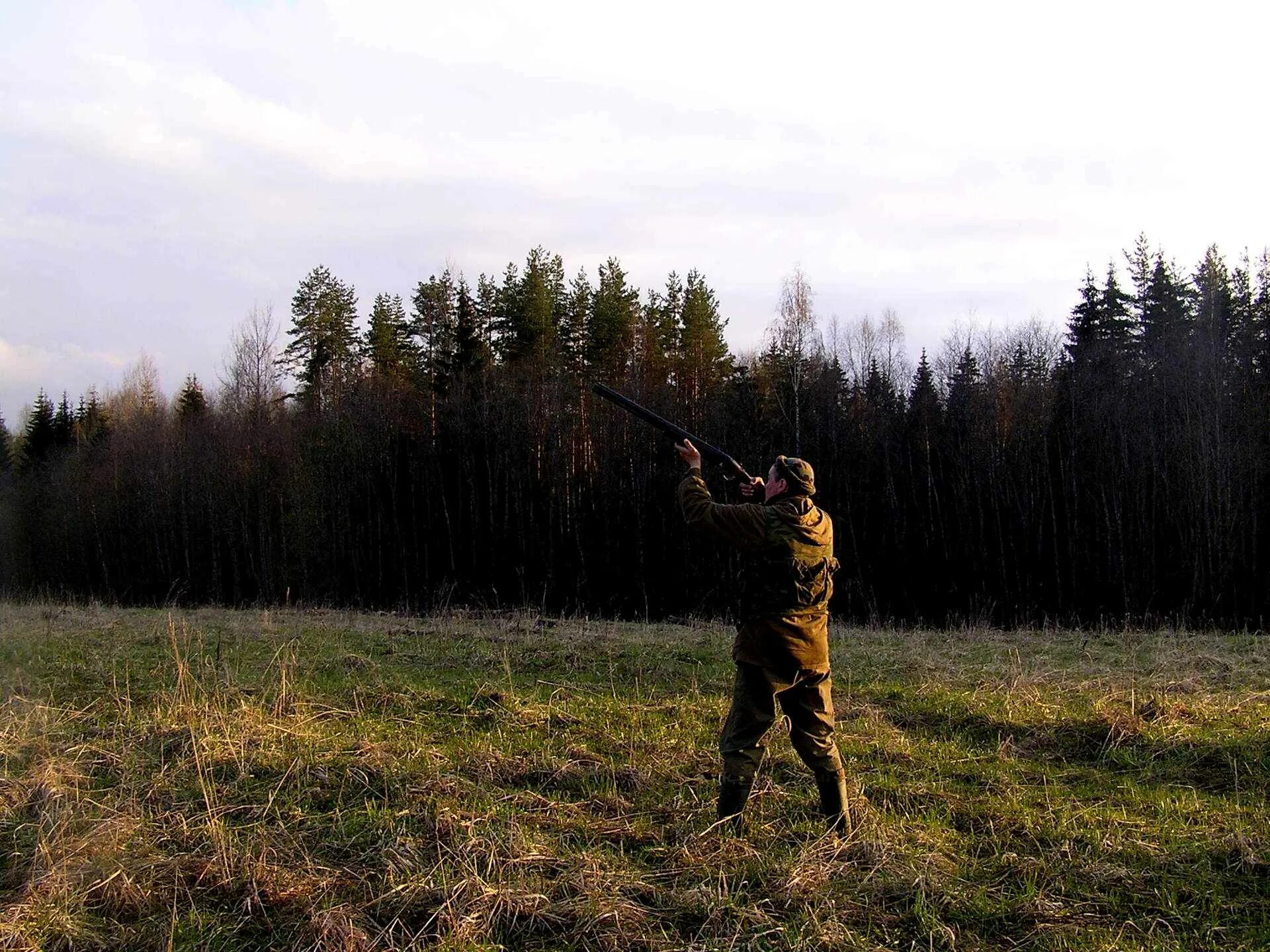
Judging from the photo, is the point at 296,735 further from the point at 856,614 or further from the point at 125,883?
the point at 856,614

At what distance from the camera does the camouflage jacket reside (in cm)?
483

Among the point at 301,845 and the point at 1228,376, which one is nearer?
the point at 301,845

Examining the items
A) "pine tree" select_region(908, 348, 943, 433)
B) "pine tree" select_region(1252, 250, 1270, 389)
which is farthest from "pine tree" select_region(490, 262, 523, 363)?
"pine tree" select_region(1252, 250, 1270, 389)

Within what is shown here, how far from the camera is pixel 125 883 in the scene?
4.18 m

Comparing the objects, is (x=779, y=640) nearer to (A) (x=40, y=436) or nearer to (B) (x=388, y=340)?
(B) (x=388, y=340)

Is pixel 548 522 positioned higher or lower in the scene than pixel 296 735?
higher

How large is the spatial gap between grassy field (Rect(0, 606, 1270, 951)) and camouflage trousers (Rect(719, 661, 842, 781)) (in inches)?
15.6

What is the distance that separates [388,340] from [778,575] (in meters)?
35.3

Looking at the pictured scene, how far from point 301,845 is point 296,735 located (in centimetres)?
Answer: 170

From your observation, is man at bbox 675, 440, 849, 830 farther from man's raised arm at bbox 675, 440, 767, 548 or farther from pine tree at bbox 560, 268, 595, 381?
pine tree at bbox 560, 268, 595, 381

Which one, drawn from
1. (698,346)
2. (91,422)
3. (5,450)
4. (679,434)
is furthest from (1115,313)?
(5,450)

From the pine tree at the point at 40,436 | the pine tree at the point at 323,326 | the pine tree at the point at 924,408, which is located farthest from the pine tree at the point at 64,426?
the pine tree at the point at 924,408

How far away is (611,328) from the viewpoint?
33.5 metres

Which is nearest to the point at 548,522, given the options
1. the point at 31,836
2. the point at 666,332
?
the point at 666,332
